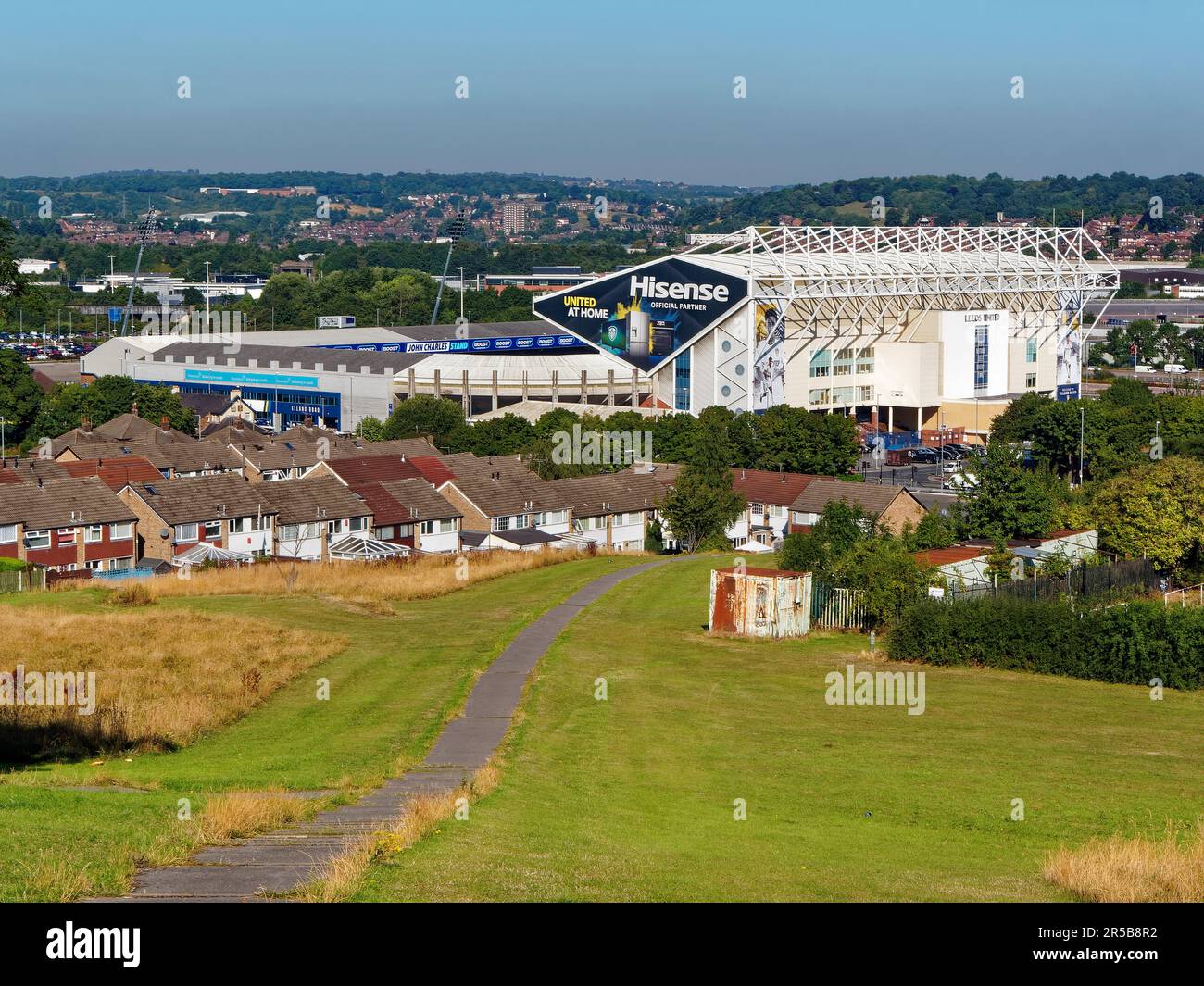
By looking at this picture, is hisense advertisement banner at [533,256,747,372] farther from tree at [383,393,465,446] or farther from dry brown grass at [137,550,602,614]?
dry brown grass at [137,550,602,614]

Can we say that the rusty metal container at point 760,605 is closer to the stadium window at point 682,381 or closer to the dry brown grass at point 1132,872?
the dry brown grass at point 1132,872

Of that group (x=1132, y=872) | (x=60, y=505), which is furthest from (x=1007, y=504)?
(x=60, y=505)

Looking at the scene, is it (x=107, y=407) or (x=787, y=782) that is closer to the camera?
(x=787, y=782)

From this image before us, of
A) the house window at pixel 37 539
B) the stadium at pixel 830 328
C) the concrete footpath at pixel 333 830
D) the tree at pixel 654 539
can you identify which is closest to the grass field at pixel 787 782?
the concrete footpath at pixel 333 830

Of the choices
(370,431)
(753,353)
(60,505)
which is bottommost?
(60,505)

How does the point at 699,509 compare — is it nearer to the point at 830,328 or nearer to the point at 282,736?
the point at 282,736
